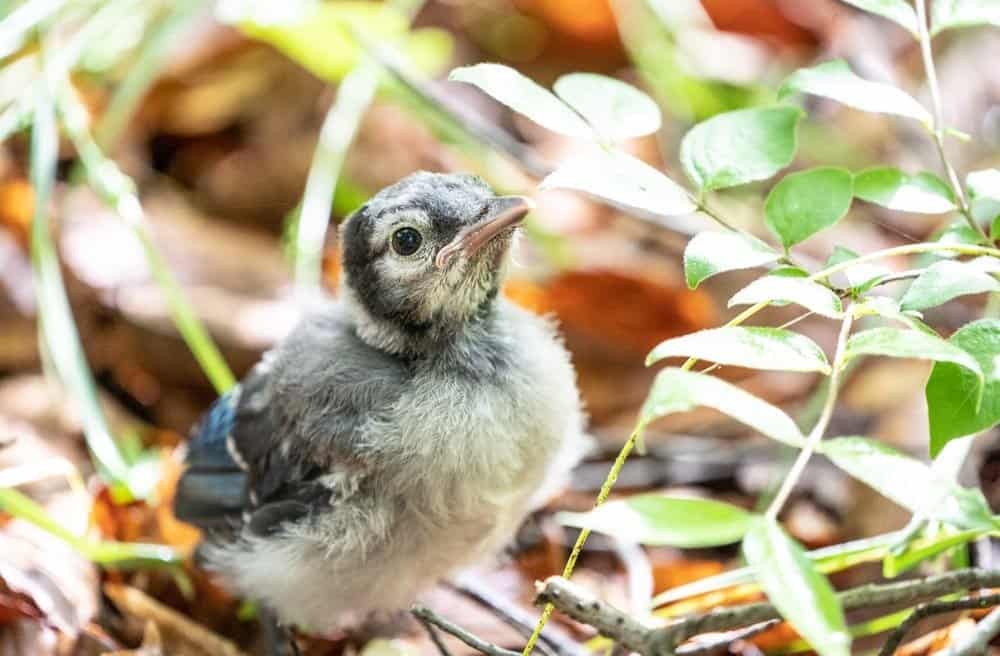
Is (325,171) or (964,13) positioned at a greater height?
(964,13)

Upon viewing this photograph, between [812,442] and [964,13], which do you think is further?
[964,13]

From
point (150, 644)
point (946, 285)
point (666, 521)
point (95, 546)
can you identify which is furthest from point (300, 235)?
point (666, 521)

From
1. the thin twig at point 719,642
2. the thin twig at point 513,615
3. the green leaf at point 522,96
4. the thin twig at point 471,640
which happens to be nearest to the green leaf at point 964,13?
the green leaf at point 522,96

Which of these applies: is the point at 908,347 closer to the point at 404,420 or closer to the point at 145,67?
the point at 404,420

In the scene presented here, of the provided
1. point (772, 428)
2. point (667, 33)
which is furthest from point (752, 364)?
point (667, 33)

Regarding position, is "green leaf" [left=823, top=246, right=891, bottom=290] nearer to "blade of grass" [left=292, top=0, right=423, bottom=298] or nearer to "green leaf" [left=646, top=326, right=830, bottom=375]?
"green leaf" [left=646, top=326, right=830, bottom=375]

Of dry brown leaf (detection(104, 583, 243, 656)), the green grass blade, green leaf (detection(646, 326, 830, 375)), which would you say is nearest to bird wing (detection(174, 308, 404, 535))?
dry brown leaf (detection(104, 583, 243, 656))
